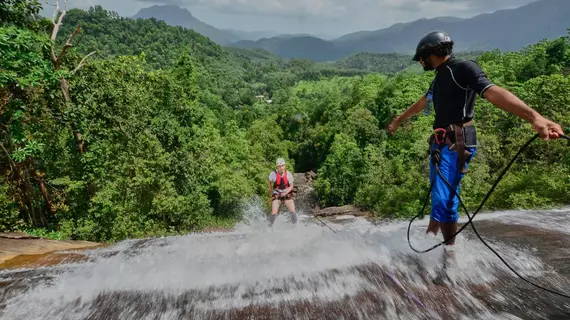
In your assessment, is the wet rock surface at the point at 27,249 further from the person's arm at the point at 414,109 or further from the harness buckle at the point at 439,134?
the harness buckle at the point at 439,134

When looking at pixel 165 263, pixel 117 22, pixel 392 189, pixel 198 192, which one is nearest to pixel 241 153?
pixel 198 192

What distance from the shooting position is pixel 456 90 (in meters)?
4.35

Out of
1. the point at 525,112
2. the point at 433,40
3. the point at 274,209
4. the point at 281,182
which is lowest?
the point at 274,209

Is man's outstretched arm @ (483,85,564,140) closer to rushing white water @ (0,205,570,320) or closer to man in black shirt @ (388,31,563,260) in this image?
man in black shirt @ (388,31,563,260)

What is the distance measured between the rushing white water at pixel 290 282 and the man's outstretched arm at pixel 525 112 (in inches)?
71.8

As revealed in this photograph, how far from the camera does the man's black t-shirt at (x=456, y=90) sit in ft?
13.4

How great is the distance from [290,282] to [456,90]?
120 inches

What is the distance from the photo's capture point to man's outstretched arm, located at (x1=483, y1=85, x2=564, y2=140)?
3.09 meters

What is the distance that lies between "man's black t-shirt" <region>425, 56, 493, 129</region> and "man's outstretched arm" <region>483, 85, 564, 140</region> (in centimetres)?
32

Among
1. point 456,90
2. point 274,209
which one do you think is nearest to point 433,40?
point 456,90

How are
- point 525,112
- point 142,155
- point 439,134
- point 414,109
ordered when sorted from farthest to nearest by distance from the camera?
point 142,155, point 414,109, point 439,134, point 525,112

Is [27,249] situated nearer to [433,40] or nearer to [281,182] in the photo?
[281,182]

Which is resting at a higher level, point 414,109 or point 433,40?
point 433,40

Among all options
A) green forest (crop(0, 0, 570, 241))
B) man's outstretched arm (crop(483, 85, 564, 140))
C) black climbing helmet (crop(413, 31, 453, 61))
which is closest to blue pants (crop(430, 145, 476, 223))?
man's outstretched arm (crop(483, 85, 564, 140))
